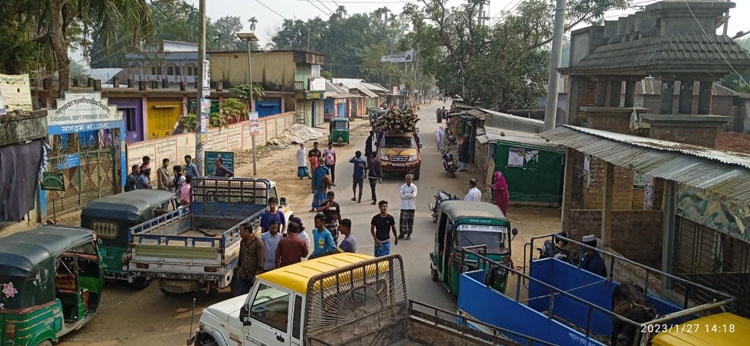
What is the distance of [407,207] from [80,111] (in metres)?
8.91

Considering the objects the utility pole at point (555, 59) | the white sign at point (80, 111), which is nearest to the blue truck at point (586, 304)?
the utility pole at point (555, 59)

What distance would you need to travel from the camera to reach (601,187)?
16.4 metres

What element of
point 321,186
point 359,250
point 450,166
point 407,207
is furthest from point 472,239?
point 450,166

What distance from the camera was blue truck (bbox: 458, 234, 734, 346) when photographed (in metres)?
6.68

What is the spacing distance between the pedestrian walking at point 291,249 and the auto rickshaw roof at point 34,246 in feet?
8.92

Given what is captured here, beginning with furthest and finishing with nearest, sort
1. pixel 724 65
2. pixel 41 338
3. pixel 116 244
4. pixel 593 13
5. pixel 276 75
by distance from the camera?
pixel 276 75 < pixel 593 13 < pixel 724 65 < pixel 116 244 < pixel 41 338

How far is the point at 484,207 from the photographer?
1105 centimetres

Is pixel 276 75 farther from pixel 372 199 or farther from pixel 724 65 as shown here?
pixel 724 65

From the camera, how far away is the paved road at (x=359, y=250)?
9.12 m

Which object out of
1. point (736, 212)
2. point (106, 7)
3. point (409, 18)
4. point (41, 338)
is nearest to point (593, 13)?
point (409, 18)

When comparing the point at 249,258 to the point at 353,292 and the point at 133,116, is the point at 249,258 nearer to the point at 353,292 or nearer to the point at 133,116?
the point at 353,292

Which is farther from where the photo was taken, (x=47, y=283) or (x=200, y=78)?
(x=200, y=78)

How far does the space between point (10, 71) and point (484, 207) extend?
1908 cm

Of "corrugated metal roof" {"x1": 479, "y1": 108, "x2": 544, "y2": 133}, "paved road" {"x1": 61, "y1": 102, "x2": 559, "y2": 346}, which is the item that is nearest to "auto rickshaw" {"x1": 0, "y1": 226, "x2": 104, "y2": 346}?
"paved road" {"x1": 61, "y1": 102, "x2": 559, "y2": 346}
